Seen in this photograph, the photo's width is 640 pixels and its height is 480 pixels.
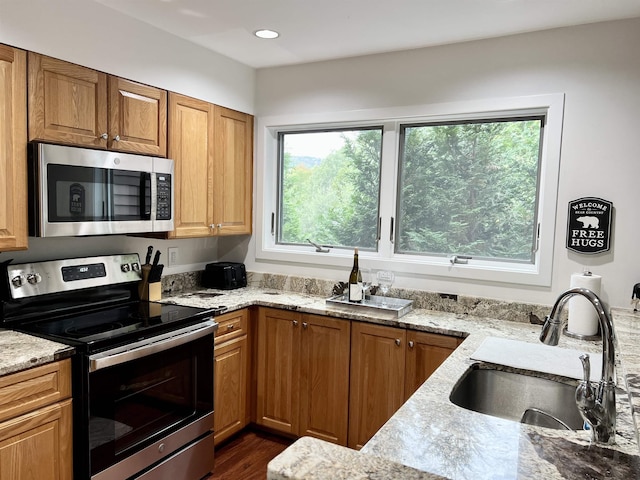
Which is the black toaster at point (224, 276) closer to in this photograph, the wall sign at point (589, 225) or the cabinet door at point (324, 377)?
the cabinet door at point (324, 377)

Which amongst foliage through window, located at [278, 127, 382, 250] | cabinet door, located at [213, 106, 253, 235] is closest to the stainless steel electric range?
cabinet door, located at [213, 106, 253, 235]

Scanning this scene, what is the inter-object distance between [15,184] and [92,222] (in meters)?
0.37

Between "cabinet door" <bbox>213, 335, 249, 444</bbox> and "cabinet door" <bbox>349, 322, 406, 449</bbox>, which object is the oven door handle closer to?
"cabinet door" <bbox>213, 335, 249, 444</bbox>

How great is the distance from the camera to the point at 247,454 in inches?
111

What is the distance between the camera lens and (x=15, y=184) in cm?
201

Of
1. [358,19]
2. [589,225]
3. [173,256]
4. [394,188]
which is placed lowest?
[173,256]

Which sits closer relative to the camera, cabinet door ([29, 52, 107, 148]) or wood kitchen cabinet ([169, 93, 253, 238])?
cabinet door ([29, 52, 107, 148])

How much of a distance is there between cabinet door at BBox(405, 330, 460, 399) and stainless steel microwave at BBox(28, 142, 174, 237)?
4.95 feet

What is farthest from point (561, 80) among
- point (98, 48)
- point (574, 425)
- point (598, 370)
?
point (98, 48)

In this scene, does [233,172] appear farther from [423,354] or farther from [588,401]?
[588,401]

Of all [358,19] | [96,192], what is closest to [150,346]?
[96,192]

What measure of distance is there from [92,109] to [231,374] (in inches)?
63.7

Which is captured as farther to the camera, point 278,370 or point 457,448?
point 278,370

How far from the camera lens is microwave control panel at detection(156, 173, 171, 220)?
2.62 metres
